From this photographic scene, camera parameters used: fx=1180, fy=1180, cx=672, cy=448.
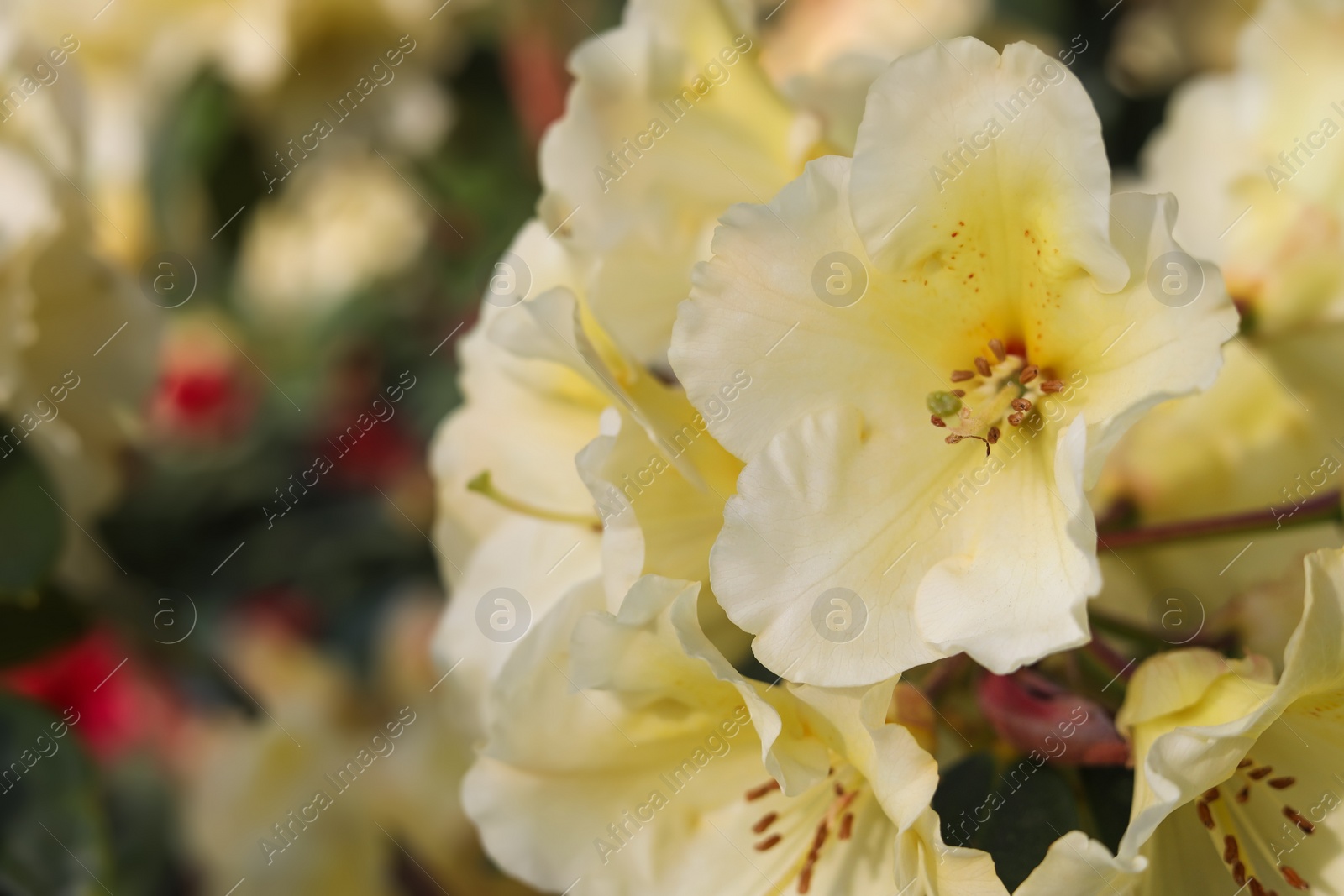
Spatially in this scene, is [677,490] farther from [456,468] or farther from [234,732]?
[234,732]

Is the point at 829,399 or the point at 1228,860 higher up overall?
the point at 829,399

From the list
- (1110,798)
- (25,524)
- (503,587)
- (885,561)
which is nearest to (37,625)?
(25,524)

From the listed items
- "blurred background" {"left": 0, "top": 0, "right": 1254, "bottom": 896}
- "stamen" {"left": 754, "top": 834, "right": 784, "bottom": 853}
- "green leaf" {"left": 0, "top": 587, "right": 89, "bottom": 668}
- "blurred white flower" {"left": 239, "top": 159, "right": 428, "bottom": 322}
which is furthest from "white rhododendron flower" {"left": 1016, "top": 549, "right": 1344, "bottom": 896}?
"blurred white flower" {"left": 239, "top": 159, "right": 428, "bottom": 322}

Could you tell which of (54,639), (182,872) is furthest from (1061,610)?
(182,872)

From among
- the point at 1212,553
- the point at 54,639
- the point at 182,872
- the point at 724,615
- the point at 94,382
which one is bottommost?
the point at 1212,553

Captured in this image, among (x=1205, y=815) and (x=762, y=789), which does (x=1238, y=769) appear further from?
(x=762, y=789)

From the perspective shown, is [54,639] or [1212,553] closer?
[1212,553]
